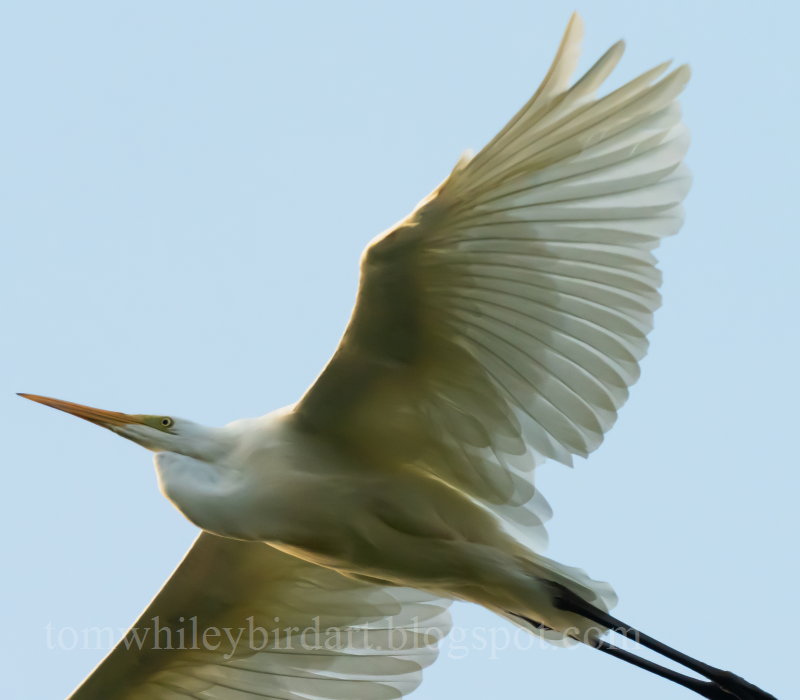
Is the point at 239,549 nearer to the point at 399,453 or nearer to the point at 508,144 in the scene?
the point at 399,453

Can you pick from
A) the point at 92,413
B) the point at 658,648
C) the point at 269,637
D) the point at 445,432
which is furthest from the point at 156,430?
the point at 658,648

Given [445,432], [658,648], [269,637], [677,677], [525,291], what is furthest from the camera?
[269,637]

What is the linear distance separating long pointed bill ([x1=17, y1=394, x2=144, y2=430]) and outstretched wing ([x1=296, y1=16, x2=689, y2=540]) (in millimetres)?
882

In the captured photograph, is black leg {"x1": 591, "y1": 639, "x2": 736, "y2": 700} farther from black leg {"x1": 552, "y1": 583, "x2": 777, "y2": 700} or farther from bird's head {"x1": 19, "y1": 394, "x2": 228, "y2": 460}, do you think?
bird's head {"x1": 19, "y1": 394, "x2": 228, "y2": 460}

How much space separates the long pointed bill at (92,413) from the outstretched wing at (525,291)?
0.88 m

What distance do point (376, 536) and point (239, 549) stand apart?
108 centimetres

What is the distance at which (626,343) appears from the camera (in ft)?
20.0

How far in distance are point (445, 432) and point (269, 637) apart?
2007 mm

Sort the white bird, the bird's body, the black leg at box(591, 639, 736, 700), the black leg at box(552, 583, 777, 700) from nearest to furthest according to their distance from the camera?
the white bird < the bird's body < the black leg at box(552, 583, 777, 700) < the black leg at box(591, 639, 736, 700)

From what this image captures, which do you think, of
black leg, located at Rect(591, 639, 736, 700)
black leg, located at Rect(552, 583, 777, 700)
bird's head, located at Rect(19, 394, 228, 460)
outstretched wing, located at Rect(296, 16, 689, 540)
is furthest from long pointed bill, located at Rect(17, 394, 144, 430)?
black leg, located at Rect(591, 639, 736, 700)

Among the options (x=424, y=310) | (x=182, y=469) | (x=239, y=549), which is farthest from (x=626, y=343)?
(x=239, y=549)

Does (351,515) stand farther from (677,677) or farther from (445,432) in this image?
(677,677)

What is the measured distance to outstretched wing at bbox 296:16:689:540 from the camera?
18.7 ft

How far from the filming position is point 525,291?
19.8ft
